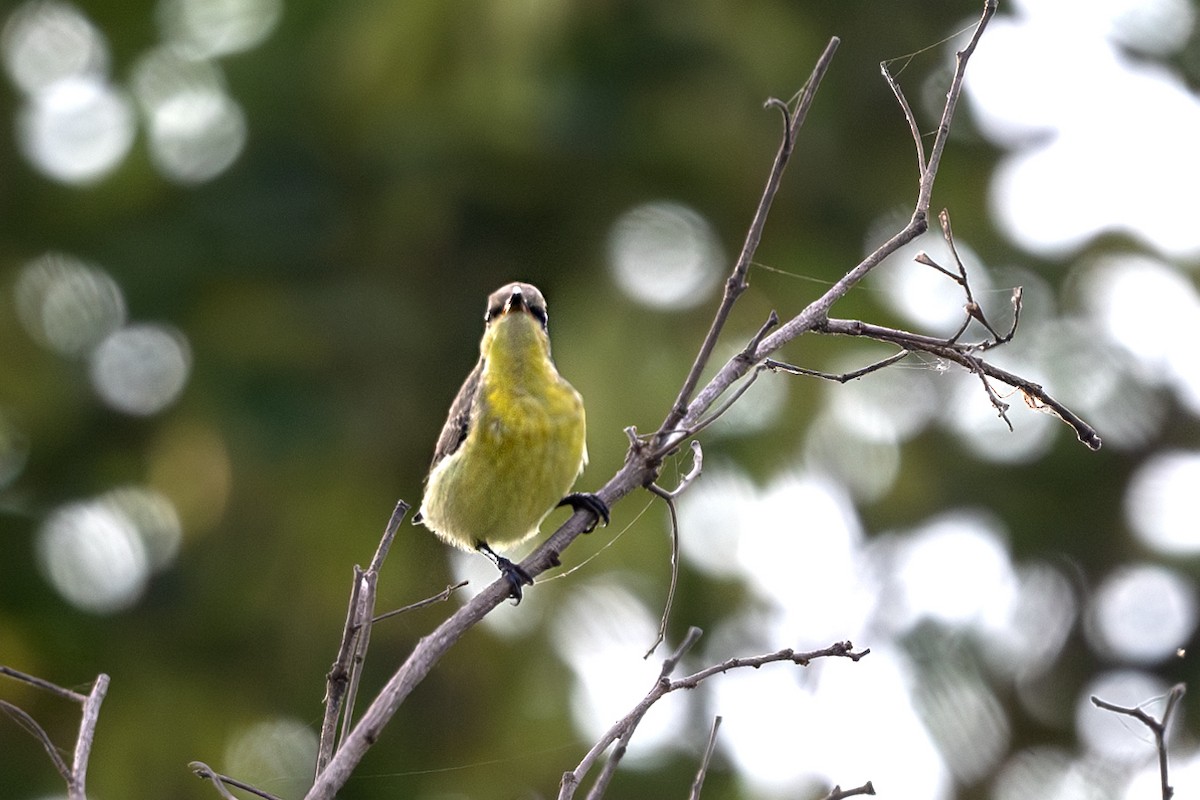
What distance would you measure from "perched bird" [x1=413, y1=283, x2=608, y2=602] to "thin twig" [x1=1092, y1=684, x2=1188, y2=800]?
2280 millimetres

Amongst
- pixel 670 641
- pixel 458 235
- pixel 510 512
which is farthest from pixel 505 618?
pixel 510 512

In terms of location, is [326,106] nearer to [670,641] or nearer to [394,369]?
[394,369]

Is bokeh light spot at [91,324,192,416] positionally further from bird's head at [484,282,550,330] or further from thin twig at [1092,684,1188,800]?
thin twig at [1092,684,1188,800]

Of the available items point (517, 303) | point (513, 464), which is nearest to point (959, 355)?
point (513, 464)

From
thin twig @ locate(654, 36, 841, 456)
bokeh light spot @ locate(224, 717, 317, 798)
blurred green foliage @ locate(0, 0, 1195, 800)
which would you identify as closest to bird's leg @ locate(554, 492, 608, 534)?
thin twig @ locate(654, 36, 841, 456)

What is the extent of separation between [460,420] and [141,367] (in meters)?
5.28

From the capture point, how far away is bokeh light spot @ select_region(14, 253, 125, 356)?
330 inches

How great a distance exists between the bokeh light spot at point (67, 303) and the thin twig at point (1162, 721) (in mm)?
7489

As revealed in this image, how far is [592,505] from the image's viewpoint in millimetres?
2701

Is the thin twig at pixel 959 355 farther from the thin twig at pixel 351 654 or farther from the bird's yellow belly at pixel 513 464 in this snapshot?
the bird's yellow belly at pixel 513 464

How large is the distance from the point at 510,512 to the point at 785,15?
17.2ft

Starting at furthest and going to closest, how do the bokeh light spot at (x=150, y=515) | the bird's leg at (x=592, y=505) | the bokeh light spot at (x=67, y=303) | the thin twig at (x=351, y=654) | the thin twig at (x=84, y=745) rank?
the bokeh light spot at (x=150, y=515), the bokeh light spot at (x=67, y=303), the bird's leg at (x=592, y=505), the thin twig at (x=351, y=654), the thin twig at (x=84, y=745)

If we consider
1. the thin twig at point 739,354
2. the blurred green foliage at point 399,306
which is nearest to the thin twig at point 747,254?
the thin twig at point 739,354

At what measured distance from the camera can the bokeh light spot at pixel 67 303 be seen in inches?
330
